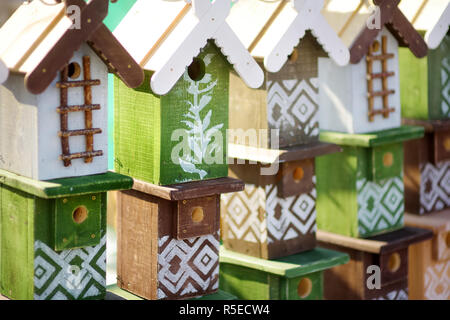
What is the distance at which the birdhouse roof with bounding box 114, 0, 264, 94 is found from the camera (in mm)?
3002

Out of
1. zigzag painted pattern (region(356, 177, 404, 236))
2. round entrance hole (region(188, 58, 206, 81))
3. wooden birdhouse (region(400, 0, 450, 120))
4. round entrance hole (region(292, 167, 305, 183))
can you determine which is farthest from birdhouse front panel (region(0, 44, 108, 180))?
wooden birdhouse (region(400, 0, 450, 120))

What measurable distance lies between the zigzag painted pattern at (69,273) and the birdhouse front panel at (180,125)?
325 millimetres

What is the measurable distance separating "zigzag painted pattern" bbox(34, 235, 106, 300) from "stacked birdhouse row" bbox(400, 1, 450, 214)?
1831mm

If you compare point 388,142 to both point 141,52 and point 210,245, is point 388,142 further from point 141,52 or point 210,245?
point 141,52

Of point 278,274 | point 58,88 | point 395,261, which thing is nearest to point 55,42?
point 58,88

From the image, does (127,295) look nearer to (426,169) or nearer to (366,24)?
(366,24)

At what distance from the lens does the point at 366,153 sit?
13.0ft

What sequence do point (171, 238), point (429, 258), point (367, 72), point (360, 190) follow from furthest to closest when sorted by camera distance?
1. point (429, 258)
2. point (360, 190)
3. point (367, 72)
4. point (171, 238)

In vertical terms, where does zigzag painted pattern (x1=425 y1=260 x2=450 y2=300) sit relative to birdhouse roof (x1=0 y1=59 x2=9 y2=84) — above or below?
below

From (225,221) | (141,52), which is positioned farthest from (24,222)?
(225,221)

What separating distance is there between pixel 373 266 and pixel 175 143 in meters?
1.31

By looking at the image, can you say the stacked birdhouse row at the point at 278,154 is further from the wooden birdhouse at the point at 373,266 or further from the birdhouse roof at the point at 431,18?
the birdhouse roof at the point at 431,18

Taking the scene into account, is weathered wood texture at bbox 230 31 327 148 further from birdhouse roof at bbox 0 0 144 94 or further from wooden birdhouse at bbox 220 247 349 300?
birdhouse roof at bbox 0 0 144 94

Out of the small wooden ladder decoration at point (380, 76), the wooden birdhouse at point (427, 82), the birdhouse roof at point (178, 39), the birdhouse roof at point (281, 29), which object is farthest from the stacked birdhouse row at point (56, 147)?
the wooden birdhouse at point (427, 82)
